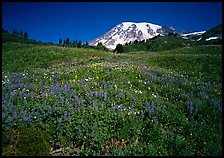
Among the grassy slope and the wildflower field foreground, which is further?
the grassy slope

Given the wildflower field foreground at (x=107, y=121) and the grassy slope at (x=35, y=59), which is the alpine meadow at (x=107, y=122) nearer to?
the wildflower field foreground at (x=107, y=121)

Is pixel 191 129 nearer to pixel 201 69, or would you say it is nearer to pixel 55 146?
pixel 55 146

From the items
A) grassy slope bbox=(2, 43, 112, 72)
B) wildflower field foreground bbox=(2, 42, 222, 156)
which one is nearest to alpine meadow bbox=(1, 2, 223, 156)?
wildflower field foreground bbox=(2, 42, 222, 156)

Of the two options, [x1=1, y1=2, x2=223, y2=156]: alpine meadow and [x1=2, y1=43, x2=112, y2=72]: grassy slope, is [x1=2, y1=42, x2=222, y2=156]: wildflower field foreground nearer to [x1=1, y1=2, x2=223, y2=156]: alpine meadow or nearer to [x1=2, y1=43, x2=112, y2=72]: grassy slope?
[x1=1, y1=2, x2=223, y2=156]: alpine meadow

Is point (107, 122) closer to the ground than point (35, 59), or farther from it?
closer to the ground

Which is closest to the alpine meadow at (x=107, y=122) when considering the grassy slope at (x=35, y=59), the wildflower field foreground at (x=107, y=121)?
the wildflower field foreground at (x=107, y=121)

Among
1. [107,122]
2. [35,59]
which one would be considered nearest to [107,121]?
[107,122]

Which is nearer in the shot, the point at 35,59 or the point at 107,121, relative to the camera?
the point at 107,121

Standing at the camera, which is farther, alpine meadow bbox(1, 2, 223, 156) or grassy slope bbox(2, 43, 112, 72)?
grassy slope bbox(2, 43, 112, 72)

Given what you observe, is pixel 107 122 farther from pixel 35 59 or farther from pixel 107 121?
pixel 35 59

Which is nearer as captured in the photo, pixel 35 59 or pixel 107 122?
pixel 107 122

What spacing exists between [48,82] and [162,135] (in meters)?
7.55

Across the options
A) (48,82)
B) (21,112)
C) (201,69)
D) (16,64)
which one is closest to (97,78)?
(48,82)

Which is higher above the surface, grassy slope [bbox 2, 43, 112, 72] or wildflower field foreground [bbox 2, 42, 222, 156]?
grassy slope [bbox 2, 43, 112, 72]
